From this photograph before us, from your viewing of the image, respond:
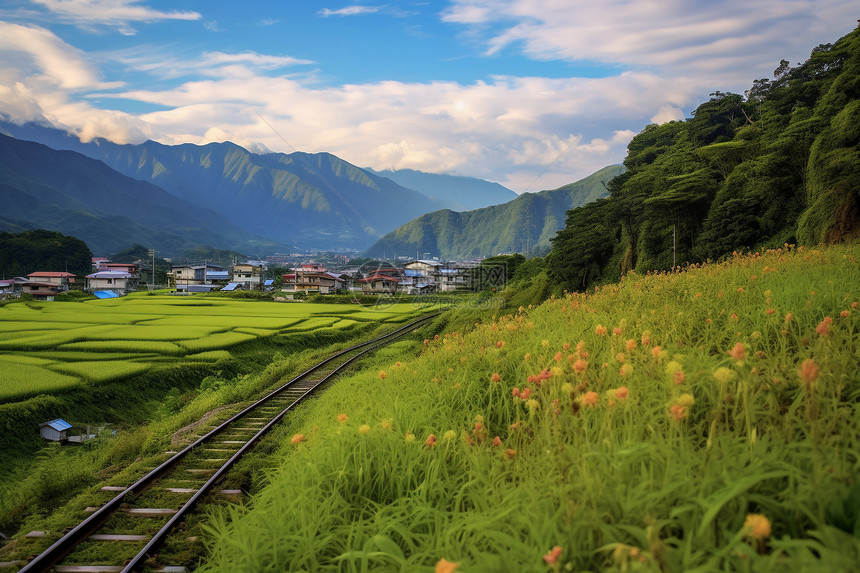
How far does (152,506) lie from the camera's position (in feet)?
21.1

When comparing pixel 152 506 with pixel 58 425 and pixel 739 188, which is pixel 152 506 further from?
pixel 739 188

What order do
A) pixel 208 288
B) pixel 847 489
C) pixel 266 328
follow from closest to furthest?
pixel 847 489 → pixel 266 328 → pixel 208 288

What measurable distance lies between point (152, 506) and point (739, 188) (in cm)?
3066

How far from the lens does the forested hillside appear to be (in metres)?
19.4

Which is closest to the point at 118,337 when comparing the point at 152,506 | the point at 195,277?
the point at 152,506

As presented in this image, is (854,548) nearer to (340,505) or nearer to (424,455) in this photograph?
(424,455)

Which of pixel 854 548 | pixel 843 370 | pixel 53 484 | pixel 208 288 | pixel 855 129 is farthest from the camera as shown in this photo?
pixel 208 288

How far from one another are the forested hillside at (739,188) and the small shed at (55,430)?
25.1 metres

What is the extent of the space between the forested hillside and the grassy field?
58.1ft

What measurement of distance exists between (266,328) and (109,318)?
13009 millimetres

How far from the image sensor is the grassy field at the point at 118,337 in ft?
59.4

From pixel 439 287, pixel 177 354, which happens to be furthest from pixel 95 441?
pixel 439 287

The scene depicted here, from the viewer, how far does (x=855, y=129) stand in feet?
62.7

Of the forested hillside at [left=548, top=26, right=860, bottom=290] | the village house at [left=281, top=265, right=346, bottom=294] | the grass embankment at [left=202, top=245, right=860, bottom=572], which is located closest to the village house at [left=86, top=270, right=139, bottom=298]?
the village house at [left=281, top=265, right=346, bottom=294]
